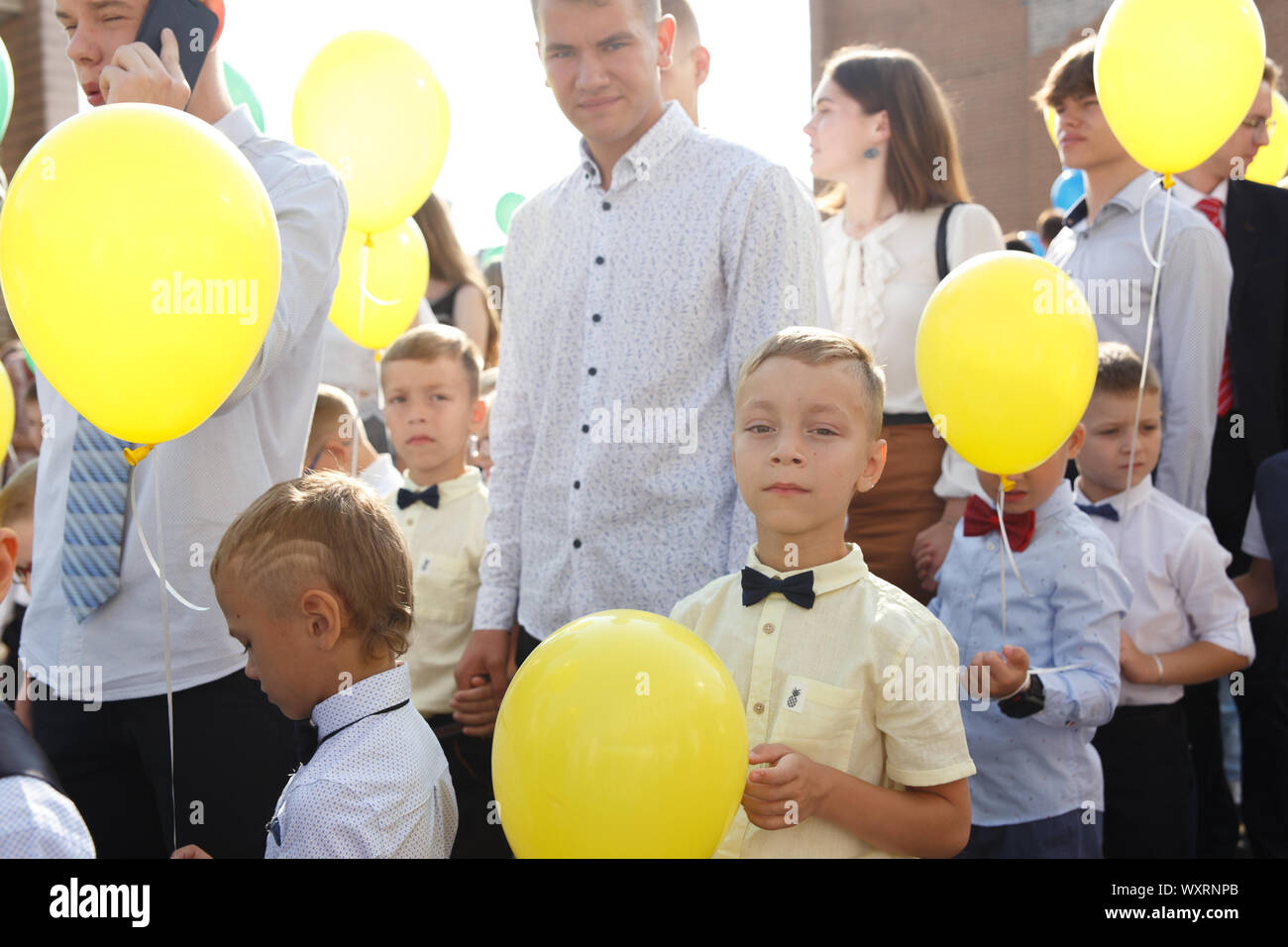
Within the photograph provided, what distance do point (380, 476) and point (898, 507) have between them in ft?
5.56

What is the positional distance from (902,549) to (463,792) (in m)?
1.47

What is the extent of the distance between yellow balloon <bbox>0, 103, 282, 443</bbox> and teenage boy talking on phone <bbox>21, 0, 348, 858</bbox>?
236mm

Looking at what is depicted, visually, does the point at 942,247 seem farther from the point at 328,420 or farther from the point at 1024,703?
the point at 328,420

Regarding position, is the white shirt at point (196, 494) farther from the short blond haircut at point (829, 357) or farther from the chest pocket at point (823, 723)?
the chest pocket at point (823, 723)

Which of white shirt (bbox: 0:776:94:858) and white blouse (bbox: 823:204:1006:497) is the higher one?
A: white blouse (bbox: 823:204:1006:497)

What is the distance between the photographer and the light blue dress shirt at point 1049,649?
2447mm

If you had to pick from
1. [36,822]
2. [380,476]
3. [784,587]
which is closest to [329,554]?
[36,822]

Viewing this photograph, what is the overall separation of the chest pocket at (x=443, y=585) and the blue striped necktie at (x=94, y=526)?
1.31 meters

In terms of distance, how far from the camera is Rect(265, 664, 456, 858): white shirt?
156 cm

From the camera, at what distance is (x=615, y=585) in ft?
7.45

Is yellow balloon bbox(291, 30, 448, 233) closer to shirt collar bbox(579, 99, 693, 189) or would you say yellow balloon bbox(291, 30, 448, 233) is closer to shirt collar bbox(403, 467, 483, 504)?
shirt collar bbox(403, 467, 483, 504)

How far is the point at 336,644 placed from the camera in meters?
1.74

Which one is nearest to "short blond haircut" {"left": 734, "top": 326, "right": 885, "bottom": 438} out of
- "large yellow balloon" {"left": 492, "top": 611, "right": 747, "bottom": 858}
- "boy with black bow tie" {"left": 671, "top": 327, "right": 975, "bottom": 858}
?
"boy with black bow tie" {"left": 671, "top": 327, "right": 975, "bottom": 858}

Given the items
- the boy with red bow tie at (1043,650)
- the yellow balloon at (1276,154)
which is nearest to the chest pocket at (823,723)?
the boy with red bow tie at (1043,650)
